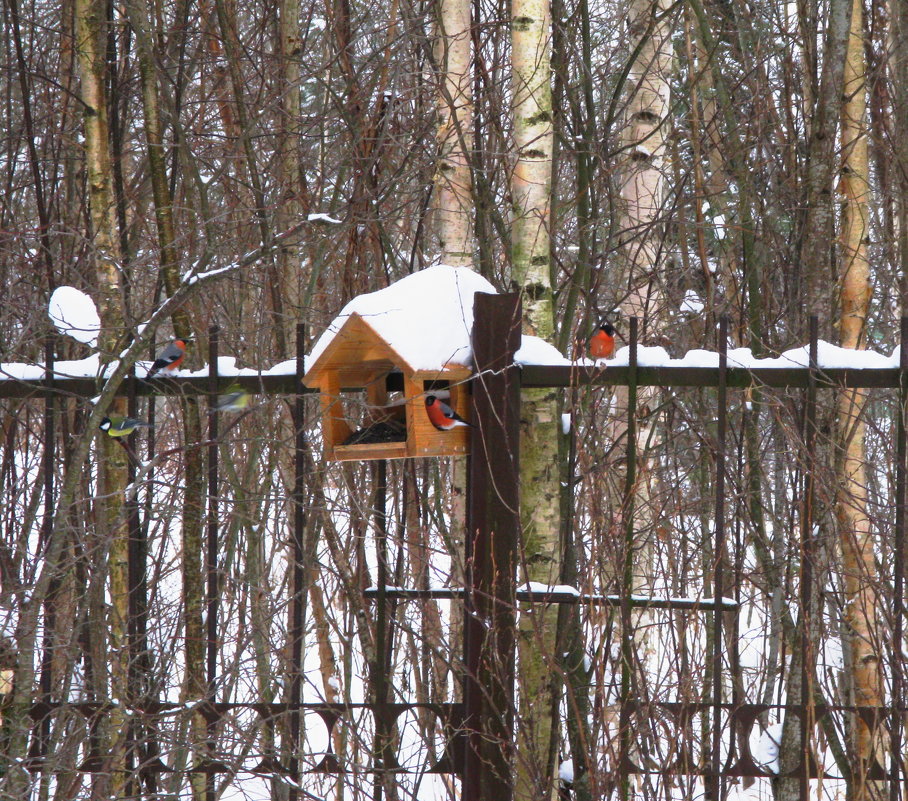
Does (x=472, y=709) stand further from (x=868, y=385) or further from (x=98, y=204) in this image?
(x=98, y=204)

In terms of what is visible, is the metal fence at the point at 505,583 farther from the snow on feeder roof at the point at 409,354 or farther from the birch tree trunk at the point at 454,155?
the birch tree trunk at the point at 454,155

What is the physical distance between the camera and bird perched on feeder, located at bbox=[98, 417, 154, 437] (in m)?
3.13

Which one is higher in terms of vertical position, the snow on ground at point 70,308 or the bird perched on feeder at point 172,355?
the snow on ground at point 70,308

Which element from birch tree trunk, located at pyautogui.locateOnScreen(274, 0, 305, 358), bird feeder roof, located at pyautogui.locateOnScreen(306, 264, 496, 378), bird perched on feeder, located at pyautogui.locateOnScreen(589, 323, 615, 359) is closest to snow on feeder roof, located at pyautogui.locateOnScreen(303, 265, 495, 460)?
bird feeder roof, located at pyautogui.locateOnScreen(306, 264, 496, 378)

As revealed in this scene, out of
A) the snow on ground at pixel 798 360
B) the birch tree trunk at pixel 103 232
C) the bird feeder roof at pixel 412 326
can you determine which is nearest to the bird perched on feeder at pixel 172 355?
the birch tree trunk at pixel 103 232

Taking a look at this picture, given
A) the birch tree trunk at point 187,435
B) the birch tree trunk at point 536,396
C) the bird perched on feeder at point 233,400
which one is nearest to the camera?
the bird perched on feeder at point 233,400

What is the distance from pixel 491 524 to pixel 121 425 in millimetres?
1301

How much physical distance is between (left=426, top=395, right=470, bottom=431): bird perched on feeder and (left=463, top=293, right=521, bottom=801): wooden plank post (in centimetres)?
9

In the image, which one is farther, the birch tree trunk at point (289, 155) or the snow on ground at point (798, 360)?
the birch tree trunk at point (289, 155)

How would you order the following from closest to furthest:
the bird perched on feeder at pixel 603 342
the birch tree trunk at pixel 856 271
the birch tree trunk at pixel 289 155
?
the bird perched on feeder at pixel 603 342 → the birch tree trunk at pixel 856 271 → the birch tree trunk at pixel 289 155

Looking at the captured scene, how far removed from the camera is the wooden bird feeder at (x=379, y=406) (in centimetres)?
280

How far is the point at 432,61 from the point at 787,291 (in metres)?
2.79

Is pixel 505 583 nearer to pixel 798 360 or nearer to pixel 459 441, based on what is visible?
pixel 459 441

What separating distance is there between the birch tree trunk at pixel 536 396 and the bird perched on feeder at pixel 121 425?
1289mm
